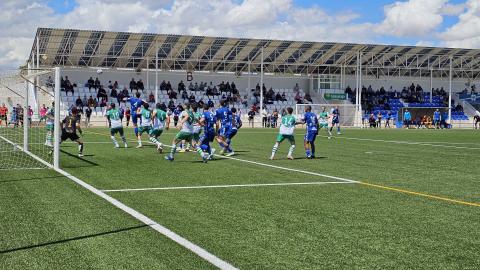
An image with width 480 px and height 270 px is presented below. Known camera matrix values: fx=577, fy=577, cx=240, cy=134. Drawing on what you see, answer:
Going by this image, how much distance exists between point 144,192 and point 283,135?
7.89 m

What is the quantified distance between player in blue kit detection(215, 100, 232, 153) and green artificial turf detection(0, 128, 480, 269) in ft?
14.3

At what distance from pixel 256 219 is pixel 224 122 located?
1119 centimetres

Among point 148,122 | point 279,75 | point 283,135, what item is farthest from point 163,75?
point 283,135

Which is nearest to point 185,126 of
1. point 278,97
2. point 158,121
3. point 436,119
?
point 158,121

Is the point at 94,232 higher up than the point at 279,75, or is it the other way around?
the point at 279,75

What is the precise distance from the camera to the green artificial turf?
593 cm

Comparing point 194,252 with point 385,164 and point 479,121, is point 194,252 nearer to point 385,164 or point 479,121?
point 385,164

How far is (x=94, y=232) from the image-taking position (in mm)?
7008

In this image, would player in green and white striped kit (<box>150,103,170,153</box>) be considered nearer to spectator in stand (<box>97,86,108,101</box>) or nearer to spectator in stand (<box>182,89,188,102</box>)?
spectator in stand (<box>97,86,108,101</box>)

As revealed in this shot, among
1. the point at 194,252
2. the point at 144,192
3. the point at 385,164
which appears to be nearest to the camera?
the point at 194,252

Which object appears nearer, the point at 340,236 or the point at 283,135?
the point at 340,236

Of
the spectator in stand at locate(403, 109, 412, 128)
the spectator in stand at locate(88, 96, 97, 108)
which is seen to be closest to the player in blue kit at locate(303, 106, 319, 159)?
the spectator in stand at locate(88, 96, 97, 108)

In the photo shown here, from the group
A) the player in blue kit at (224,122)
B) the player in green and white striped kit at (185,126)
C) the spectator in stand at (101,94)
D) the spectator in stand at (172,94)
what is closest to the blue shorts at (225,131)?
the player in blue kit at (224,122)

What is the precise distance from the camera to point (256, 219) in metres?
7.99
